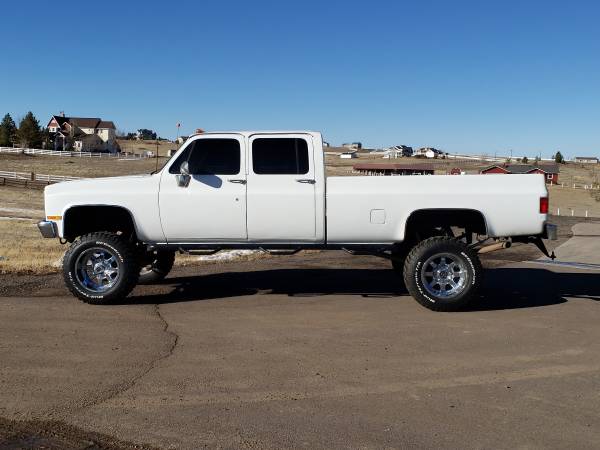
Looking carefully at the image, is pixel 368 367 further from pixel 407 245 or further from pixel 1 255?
pixel 1 255

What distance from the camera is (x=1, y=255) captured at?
38.7 feet

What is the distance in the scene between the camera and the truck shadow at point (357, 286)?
7922mm

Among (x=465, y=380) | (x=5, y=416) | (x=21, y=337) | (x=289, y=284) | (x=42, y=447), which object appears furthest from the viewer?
(x=289, y=284)

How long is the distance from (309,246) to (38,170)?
62.6 metres

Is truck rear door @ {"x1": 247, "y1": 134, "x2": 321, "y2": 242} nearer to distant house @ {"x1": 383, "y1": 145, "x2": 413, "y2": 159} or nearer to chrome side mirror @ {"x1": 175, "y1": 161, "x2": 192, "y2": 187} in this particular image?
chrome side mirror @ {"x1": 175, "y1": 161, "x2": 192, "y2": 187}

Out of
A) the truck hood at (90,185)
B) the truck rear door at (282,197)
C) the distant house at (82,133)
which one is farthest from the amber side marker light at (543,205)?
the distant house at (82,133)

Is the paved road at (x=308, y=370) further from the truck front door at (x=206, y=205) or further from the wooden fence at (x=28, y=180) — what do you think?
the wooden fence at (x=28, y=180)

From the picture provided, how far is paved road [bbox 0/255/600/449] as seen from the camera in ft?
12.5

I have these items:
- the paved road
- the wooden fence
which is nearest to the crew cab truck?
the paved road

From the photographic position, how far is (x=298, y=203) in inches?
285

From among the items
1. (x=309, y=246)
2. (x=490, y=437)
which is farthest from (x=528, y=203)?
(x=490, y=437)

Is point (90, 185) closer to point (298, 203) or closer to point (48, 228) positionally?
point (48, 228)

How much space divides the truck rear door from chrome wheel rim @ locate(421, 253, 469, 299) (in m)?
1.42

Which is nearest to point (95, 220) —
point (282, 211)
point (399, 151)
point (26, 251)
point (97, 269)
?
point (97, 269)
